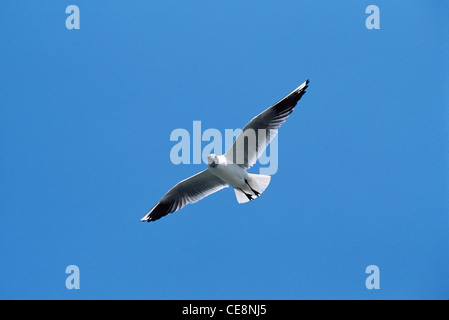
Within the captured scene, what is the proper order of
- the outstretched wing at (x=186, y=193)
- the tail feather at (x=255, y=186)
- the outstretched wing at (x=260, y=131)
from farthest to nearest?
the outstretched wing at (x=186, y=193) < the tail feather at (x=255, y=186) < the outstretched wing at (x=260, y=131)

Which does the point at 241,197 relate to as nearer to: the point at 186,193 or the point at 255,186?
the point at 255,186

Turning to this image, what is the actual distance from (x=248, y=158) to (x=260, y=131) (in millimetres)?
353

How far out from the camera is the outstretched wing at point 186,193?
6389mm

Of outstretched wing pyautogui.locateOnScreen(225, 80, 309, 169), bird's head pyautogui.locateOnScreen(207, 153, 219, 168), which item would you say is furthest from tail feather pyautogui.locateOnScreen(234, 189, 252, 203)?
bird's head pyautogui.locateOnScreen(207, 153, 219, 168)

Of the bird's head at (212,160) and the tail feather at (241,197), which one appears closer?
the bird's head at (212,160)

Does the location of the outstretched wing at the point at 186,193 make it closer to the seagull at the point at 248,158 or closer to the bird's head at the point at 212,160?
the seagull at the point at 248,158

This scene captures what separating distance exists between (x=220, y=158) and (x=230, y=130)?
1.62ft

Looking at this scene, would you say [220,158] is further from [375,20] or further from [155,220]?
[375,20]

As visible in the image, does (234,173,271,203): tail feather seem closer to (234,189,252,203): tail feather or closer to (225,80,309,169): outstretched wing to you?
(234,189,252,203): tail feather

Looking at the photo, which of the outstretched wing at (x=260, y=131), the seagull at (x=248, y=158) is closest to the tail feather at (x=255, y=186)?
the seagull at (x=248, y=158)

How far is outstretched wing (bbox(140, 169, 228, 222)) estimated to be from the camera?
639cm
